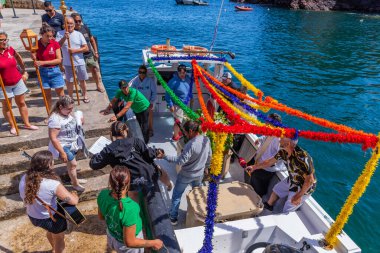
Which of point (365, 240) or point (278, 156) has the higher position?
point (278, 156)

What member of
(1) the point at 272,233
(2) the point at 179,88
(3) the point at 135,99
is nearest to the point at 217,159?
(1) the point at 272,233

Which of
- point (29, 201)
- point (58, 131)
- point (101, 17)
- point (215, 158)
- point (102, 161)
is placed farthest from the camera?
point (101, 17)

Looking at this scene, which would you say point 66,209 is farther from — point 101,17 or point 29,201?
point 101,17

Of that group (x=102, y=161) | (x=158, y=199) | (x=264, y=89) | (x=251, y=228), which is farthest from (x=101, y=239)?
(x=264, y=89)

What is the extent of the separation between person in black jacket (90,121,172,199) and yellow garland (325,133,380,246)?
8.43 ft

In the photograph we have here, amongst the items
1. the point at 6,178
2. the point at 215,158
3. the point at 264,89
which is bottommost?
the point at 264,89

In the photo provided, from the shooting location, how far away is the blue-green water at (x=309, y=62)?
8.76m

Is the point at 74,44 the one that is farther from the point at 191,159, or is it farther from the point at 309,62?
the point at 309,62

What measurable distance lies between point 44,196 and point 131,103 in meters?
3.09

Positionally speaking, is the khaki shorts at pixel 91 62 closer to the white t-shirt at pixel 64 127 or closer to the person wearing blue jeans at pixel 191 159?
the white t-shirt at pixel 64 127

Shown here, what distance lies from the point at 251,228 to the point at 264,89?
14414mm

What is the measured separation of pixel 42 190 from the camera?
127 inches

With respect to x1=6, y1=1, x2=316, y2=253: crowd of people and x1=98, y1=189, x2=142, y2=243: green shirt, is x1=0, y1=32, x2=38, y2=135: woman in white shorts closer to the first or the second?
x1=6, y1=1, x2=316, y2=253: crowd of people

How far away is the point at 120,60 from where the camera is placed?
21188mm
